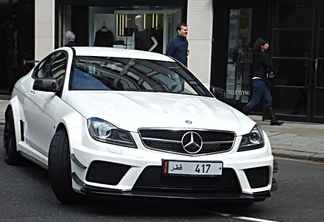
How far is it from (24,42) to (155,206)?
11.9 meters

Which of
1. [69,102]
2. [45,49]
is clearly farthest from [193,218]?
[45,49]

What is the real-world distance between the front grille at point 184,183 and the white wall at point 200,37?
355 inches

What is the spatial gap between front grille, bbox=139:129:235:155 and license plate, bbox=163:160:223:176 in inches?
4.8

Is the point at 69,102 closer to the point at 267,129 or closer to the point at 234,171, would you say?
the point at 234,171

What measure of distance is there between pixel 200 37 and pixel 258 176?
915 cm

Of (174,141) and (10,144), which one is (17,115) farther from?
(174,141)

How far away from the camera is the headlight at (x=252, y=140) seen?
5512mm

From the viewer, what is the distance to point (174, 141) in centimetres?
527

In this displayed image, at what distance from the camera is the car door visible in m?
6.35

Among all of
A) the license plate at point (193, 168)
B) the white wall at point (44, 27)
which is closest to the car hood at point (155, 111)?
the license plate at point (193, 168)

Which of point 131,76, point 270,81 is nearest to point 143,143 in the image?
point 131,76

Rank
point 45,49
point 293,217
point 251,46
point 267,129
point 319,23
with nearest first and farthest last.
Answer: point 293,217
point 267,129
point 319,23
point 251,46
point 45,49

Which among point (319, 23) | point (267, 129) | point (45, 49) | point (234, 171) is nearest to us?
point (234, 171)

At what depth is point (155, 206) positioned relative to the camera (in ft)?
19.2
